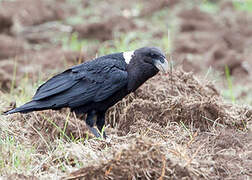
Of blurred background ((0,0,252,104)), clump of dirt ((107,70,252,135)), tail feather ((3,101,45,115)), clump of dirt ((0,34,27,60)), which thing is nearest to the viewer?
tail feather ((3,101,45,115))

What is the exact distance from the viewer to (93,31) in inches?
388

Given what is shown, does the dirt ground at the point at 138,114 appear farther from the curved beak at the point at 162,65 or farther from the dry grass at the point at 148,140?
the curved beak at the point at 162,65

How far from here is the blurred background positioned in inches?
320

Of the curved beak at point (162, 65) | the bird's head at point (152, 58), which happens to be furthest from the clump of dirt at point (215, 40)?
the curved beak at point (162, 65)

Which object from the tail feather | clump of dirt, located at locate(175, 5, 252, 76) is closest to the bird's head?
the tail feather

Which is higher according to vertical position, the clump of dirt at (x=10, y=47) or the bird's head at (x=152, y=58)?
the clump of dirt at (x=10, y=47)

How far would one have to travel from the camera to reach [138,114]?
16.0ft

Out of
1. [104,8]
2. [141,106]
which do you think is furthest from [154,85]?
[104,8]

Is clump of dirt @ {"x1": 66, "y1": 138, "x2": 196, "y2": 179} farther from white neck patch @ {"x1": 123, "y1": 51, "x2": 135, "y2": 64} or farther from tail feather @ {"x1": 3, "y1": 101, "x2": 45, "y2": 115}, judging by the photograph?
white neck patch @ {"x1": 123, "y1": 51, "x2": 135, "y2": 64}

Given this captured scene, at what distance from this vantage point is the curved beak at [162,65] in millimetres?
4564

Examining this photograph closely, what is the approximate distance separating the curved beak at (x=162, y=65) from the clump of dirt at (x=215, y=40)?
3.21 meters

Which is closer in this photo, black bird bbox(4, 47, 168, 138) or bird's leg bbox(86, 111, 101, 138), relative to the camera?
black bird bbox(4, 47, 168, 138)

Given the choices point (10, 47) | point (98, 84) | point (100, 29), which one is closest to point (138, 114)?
point (98, 84)

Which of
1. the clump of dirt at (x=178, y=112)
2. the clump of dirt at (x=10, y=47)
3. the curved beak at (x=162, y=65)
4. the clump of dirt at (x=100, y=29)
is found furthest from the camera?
the clump of dirt at (x=100, y=29)
